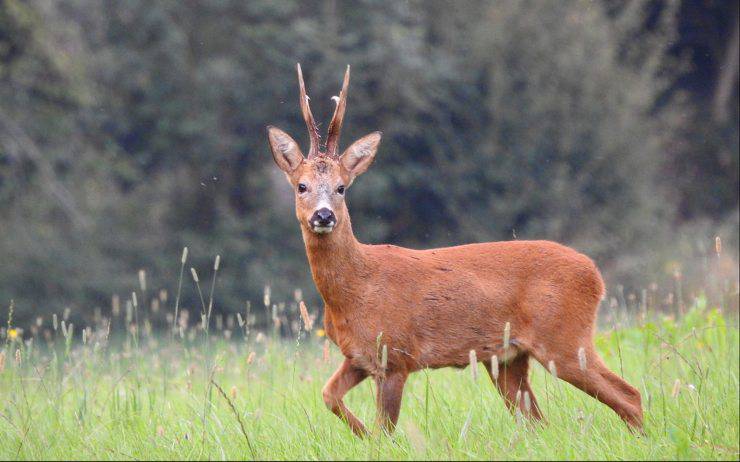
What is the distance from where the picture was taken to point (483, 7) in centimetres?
2491

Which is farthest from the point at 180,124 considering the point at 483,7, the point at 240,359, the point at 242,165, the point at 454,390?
the point at 454,390

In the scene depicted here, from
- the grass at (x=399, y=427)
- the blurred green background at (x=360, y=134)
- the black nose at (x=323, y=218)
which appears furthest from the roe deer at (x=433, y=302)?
the blurred green background at (x=360, y=134)

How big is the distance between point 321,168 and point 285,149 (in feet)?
0.84

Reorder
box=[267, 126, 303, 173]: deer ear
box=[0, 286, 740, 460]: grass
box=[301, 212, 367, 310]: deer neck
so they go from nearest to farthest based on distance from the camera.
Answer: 1. box=[0, 286, 740, 460]: grass
2. box=[301, 212, 367, 310]: deer neck
3. box=[267, 126, 303, 173]: deer ear

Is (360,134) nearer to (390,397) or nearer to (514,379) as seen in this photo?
(514,379)

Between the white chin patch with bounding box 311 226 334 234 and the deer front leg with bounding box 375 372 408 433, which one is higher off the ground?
the white chin patch with bounding box 311 226 334 234

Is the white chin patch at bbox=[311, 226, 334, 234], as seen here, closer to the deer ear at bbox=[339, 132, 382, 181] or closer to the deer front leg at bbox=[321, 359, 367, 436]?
the deer ear at bbox=[339, 132, 382, 181]

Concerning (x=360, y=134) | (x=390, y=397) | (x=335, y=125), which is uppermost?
(x=335, y=125)

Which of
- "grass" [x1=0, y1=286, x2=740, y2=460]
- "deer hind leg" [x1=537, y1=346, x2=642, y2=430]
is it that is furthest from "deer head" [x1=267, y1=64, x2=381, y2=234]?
"deer hind leg" [x1=537, y1=346, x2=642, y2=430]

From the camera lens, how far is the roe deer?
5.83 m

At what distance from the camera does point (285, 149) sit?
6297 millimetres

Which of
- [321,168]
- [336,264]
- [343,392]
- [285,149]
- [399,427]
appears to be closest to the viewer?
[399,427]

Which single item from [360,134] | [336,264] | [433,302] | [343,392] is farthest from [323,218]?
[360,134]

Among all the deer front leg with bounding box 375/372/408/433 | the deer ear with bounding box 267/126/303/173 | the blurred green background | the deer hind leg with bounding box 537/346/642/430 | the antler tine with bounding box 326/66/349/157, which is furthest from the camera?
the blurred green background
